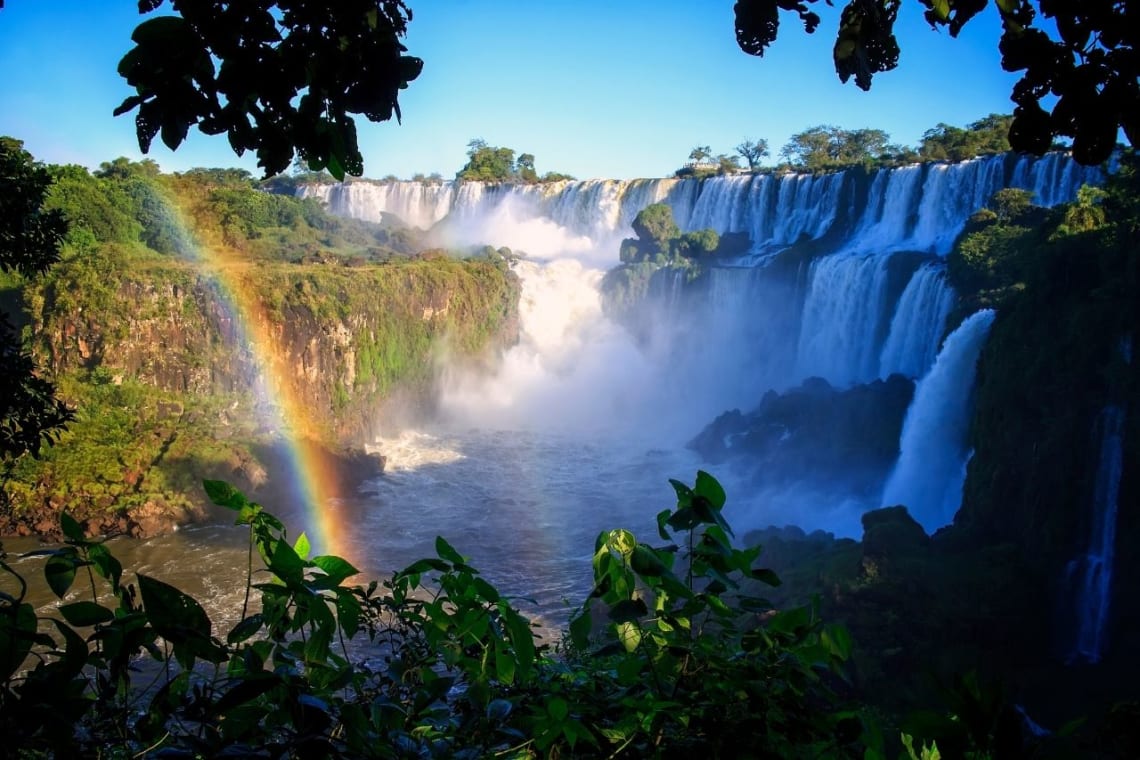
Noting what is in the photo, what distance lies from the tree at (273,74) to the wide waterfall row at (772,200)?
24727 mm

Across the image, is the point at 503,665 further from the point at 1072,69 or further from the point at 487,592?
the point at 1072,69

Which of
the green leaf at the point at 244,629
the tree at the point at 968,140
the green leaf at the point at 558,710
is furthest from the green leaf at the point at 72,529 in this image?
the tree at the point at 968,140

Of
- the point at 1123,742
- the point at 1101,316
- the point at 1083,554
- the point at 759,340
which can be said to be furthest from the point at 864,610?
the point at 759,340

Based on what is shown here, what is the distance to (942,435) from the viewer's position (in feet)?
55.2

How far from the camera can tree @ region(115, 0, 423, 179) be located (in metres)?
1.44

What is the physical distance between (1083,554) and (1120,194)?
5.95 meters

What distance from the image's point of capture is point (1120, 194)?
1272 cm

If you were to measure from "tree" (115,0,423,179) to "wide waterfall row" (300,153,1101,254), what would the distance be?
24.7m

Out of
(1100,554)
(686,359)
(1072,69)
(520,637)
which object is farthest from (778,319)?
(520,637)

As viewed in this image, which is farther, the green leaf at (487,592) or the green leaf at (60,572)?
the green leaf at (487,592)

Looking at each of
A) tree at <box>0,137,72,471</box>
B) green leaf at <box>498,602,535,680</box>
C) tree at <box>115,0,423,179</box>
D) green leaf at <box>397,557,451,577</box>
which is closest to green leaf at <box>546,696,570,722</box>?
green leaf at <box>498,602,535,680</box>

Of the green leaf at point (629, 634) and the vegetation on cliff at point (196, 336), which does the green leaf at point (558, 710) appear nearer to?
the green leaf at point (629, 634)

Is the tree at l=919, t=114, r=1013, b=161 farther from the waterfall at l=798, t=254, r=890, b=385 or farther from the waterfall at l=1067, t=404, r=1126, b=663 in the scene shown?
the waterfall at l=1067, t=404, r=1126, b=663

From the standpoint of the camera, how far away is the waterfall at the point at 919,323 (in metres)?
19.8
